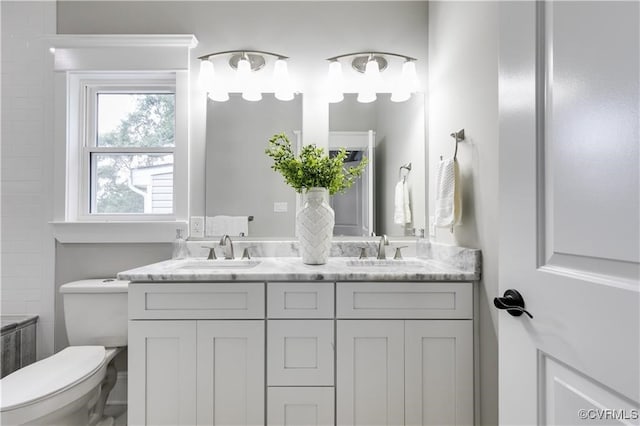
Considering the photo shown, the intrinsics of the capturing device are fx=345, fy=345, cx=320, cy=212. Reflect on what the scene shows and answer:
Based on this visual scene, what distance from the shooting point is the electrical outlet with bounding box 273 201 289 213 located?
198 centimetres

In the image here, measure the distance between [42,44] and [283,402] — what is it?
232cm

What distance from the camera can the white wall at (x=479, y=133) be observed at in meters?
1.31

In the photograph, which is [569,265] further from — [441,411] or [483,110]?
[441,411]

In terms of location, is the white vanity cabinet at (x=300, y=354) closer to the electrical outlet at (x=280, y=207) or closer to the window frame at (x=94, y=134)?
the electrical outlet at (x=280, y=207)

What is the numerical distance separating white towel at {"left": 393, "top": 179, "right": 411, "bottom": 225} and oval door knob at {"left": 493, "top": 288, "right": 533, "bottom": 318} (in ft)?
4.01

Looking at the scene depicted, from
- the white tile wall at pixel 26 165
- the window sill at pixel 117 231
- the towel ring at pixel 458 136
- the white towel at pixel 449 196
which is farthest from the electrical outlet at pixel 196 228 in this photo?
the towel ring at pixel 458 136

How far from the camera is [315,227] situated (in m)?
1.71

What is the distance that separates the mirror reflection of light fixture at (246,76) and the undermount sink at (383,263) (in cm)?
100

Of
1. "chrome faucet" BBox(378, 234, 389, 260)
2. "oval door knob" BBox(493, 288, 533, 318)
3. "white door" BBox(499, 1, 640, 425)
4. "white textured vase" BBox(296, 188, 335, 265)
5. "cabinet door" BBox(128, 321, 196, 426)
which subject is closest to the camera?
"white door" BBox(499, 1, 640, 425)

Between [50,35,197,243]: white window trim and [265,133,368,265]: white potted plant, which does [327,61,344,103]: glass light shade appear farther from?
[50,35,197,243]: white window trim

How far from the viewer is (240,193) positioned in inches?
77.8

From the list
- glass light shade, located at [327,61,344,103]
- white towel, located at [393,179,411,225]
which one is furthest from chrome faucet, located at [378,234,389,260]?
glass light shade, located at [327,61,344,103]

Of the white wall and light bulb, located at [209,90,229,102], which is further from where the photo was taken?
light bulb, located at [209,90,229,102]

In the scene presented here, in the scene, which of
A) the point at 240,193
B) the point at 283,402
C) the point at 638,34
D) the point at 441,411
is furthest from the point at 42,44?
the point at 441,411
